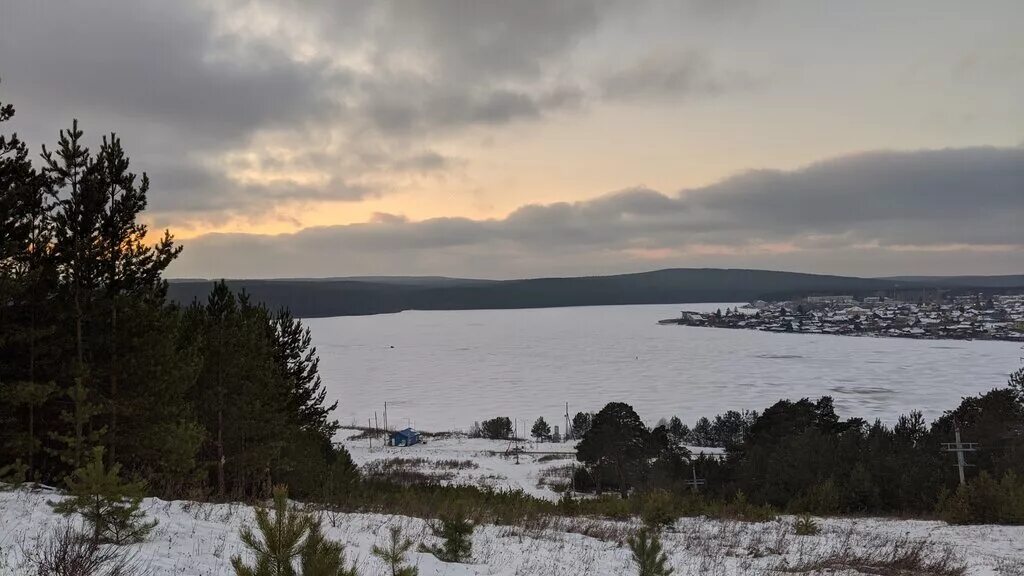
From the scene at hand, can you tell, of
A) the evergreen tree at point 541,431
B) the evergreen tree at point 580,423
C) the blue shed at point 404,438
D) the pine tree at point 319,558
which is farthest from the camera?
the evergreen tree at point 541,431

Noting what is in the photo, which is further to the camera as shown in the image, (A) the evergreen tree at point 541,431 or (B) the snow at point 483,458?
(A) the evergreen tree at point 541,431

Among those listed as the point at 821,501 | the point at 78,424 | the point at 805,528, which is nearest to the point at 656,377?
the point at 821,501

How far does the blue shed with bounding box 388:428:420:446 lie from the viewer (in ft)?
219

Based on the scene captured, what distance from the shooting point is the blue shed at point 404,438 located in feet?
219

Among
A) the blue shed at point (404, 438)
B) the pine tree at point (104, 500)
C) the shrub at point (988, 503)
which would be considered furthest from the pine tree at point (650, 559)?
the blue shed at point (404, 438)

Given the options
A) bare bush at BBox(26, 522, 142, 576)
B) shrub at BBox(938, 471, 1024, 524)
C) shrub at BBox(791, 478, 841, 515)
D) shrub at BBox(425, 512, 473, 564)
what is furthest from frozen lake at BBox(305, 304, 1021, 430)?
bare bush at BBox(26, 522, 142, 576)

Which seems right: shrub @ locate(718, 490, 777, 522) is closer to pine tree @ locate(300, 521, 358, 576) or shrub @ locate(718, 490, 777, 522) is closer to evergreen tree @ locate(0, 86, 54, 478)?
pine tree @ locate(300, 521, 358, 576)

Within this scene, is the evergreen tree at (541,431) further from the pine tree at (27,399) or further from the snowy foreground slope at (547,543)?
the pine tree at (27,399)

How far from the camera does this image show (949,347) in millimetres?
155500

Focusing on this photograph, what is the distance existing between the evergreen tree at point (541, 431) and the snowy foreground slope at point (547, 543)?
57550mm

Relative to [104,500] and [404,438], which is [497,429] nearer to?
[404,438]

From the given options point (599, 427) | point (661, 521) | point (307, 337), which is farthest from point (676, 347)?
point (661, 521)

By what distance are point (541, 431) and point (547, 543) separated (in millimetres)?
62808

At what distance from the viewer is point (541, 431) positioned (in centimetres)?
7181
